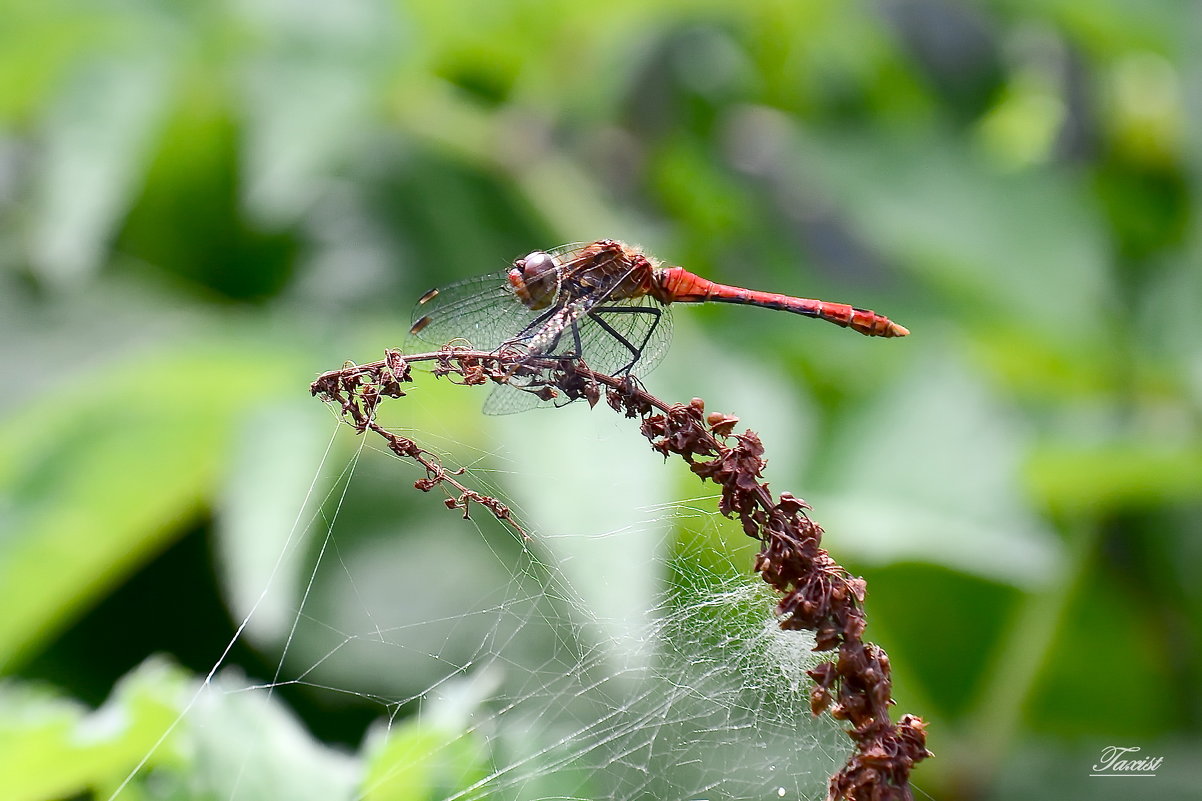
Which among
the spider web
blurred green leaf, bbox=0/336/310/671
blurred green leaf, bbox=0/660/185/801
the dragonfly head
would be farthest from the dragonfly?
blurred green leaf, bbox=0/336/310/671

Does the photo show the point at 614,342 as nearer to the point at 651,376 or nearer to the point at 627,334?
the point at 627,334

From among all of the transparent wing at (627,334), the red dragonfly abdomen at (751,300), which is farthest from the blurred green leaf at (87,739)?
the red dragonfly abdomen at (751,300)

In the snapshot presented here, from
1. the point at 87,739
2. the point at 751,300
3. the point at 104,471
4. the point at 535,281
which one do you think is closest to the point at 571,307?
the point at 535,281

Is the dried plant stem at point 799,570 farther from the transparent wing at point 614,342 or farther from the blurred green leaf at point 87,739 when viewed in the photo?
the blurred green leaf at point 87,739

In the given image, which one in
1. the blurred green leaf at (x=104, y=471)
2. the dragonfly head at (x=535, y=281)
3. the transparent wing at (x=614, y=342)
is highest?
the dragonfly head at (x=535, y=281)

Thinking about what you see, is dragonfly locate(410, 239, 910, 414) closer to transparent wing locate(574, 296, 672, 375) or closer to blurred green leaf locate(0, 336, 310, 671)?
transparent wing locate(574, 296, 672, 375)

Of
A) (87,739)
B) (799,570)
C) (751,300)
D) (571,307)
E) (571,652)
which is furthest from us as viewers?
(751,300)
